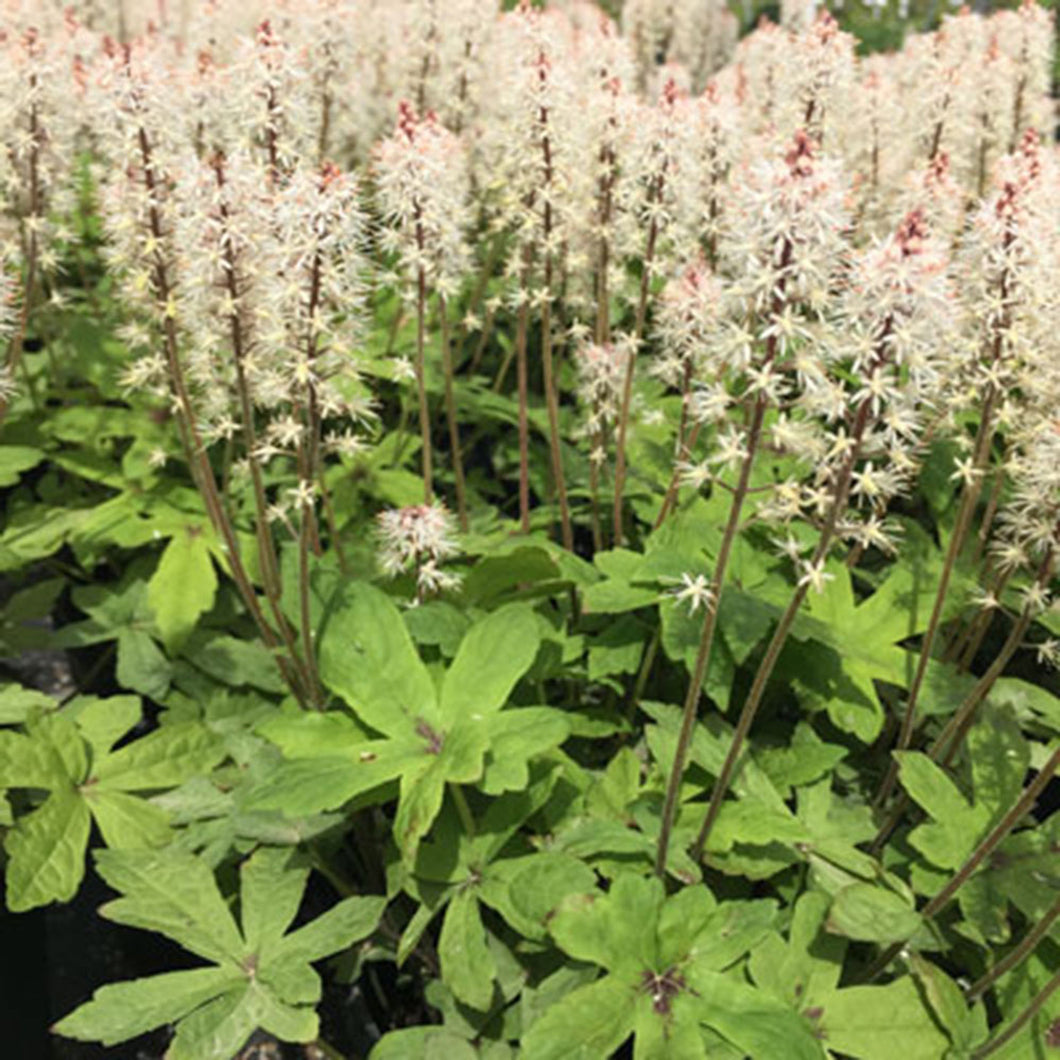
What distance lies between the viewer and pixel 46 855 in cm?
240

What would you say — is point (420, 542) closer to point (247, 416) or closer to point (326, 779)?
point (247, 416)

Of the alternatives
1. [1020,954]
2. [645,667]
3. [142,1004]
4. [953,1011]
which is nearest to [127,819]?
[142,1004]

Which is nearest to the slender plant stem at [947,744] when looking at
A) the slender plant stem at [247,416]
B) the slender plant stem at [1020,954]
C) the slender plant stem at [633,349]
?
the slender plant stem at [1020,954]

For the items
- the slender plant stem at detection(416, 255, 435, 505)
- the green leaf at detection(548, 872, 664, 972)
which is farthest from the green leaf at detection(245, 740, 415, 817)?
the slender plant stem at detection(416, 255, 435, 505)

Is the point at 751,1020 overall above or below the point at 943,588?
below

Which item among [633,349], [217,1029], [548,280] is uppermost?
[548,280]

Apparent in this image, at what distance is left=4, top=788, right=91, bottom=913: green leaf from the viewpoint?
2.32m

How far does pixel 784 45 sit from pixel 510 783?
3355 millimetres

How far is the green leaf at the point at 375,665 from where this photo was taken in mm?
2488

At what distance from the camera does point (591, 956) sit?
2.03 m

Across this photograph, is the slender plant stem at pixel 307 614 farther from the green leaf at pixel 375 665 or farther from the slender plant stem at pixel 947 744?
the slender plant stem at pixel 947 744

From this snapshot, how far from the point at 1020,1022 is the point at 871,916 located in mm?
332

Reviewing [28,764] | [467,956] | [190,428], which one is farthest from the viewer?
[190,428]

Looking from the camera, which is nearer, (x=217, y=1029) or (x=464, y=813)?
(x=217, y=1029)
